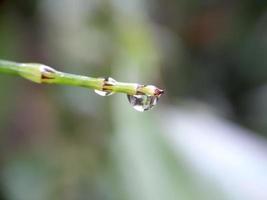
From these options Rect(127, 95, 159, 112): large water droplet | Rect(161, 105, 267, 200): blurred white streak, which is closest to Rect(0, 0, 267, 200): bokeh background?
Rect(161, 105, 267, 200): blurred white streak

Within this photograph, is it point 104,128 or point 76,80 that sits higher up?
point 104,128

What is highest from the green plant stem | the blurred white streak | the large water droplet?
the blurred white streak

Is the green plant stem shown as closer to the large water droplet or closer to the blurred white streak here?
the large water droplet

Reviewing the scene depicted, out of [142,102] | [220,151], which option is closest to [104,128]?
[220,151]

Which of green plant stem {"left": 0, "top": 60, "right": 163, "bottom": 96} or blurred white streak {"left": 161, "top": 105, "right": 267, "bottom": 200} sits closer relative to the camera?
green plant stem {"left": 0, "top": 60, "right": 163, "bottom": 96}

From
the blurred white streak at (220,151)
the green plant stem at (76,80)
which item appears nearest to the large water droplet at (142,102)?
the green plant stem at (76,80)

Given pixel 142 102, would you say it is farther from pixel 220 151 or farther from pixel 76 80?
pixel 220 151

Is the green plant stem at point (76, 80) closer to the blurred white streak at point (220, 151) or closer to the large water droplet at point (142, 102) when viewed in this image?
the large water droplet at point (142, 102)
